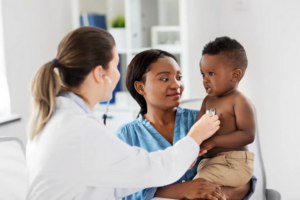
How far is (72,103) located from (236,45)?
64 centimetres

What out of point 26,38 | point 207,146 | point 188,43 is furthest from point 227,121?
point 26,38

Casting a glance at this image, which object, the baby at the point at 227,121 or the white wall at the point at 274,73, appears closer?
the baby at the point at 227,121

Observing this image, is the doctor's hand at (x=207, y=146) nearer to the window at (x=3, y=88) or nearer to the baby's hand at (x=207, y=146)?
the baby's hand at (x=207, y=146)

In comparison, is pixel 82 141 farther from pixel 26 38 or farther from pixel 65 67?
pixel 26 38

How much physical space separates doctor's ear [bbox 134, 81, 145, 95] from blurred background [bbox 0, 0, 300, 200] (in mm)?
1530

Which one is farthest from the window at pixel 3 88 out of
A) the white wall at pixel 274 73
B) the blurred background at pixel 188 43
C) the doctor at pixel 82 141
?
the doctor at pixel 82 141

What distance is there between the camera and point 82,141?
1.07m

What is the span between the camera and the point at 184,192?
4.29 feet

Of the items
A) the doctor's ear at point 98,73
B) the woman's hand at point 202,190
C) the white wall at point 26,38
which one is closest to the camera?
the doctor's ear at point 98,73

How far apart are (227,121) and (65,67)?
62 cm

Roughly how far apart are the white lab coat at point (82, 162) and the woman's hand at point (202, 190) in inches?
6.3

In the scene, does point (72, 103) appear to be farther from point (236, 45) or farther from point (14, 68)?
point (14, 68)

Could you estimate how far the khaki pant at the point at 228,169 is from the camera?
139cm

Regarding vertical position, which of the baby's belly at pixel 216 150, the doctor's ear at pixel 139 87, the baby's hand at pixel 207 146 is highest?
the doctor's ear at pixel 139 87
